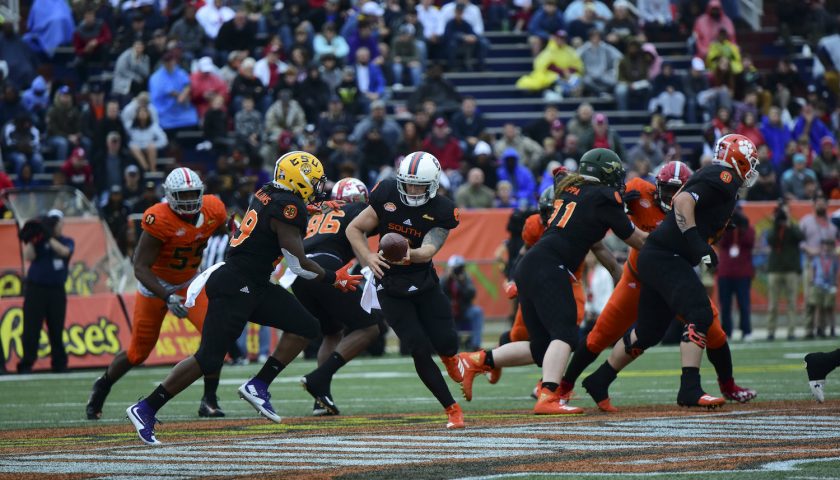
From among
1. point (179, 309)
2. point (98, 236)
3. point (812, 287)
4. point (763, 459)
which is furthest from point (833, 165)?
point (763, 459)

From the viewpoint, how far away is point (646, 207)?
35.5ft

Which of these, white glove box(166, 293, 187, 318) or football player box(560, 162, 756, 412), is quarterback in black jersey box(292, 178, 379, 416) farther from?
football player box(560, 162, 756, 412)

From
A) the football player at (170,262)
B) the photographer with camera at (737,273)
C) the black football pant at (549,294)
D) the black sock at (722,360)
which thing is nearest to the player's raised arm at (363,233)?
the black football pant at (549,294)

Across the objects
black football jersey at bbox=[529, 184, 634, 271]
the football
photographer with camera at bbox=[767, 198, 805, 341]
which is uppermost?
the football

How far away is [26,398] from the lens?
1323 cm

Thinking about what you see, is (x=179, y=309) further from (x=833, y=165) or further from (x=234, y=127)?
(x=833, y=165)

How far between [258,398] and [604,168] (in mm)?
2834

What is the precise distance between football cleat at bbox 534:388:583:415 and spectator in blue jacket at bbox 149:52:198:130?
43.7 ft

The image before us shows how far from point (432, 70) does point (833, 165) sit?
6.67 m

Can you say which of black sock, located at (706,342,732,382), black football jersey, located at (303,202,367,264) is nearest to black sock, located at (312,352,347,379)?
black football jersey, located at (303,202,367,264)

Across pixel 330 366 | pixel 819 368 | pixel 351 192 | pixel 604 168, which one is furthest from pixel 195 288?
pixel 819 368

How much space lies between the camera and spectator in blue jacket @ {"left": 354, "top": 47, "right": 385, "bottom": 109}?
77.6 ft

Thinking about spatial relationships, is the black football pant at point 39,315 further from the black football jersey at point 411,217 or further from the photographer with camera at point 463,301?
the black football jersey at point 411,217

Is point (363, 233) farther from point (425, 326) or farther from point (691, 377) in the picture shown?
point (691, 377)
